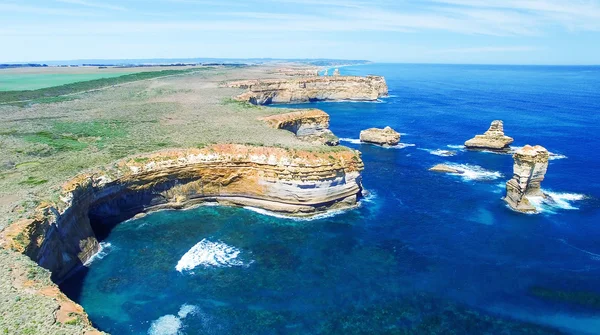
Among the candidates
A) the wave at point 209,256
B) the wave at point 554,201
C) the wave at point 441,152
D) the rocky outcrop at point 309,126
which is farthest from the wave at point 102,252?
the wave at point 441,152

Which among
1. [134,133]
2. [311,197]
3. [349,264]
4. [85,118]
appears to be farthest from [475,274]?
[85,118]

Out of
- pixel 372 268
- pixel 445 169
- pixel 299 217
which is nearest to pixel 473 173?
pixel 445 169

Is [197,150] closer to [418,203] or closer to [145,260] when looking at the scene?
[145,260]

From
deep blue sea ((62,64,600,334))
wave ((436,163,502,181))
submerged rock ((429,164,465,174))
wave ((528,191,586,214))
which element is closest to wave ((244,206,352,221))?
deep blue sea ((62,64,600,334))

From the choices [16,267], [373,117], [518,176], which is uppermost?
[16,267]

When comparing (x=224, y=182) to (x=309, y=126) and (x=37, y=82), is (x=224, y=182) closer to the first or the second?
(x=309, y=126)

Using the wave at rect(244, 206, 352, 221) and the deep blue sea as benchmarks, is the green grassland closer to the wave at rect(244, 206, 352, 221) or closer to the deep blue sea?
the wave at rect(244, 206, 352, 221)

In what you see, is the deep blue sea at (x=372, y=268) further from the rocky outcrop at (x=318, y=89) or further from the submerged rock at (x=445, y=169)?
the rocky outcrop at (x=318, y=89)
